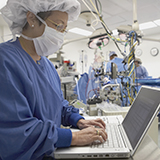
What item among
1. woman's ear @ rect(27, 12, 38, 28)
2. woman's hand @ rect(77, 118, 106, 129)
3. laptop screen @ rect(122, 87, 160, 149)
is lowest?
woman's hand @ rect(77, 118, 106, 129)

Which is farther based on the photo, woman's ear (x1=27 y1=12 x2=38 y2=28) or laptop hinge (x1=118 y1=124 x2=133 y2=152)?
woman's ear (x1=27 y1=12 x2=38 y2=28)

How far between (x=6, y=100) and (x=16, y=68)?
145 mm

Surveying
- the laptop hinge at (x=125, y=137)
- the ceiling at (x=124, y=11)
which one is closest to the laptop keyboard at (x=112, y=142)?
the laptop hinge at (x=125, y=137)

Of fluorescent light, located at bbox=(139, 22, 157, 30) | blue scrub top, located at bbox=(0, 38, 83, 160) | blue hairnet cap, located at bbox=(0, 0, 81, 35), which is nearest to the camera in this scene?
blue scrub top, located at bbox=(0, 38, 83, 160)

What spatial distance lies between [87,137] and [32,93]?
0.32 m

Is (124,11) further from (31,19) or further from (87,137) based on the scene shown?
(87,137)

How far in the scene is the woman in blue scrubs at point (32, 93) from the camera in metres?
0.54

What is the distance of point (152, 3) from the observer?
3.29 m

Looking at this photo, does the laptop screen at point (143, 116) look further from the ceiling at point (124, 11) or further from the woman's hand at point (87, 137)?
the ceiling at point (124, 11)

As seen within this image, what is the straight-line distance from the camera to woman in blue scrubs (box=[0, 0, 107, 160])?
0.54m

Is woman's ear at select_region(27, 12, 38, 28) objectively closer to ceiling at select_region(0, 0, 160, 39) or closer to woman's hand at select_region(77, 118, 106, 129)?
woman's hand at select_region(77, 118, 106, 129)

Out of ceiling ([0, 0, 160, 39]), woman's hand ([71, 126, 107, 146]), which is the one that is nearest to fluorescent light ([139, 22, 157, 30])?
ceiling ([0, 0, 160, 39])

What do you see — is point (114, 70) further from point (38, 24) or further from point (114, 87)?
point (38, 24)

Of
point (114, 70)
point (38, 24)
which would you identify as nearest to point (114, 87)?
point (114, 70)
